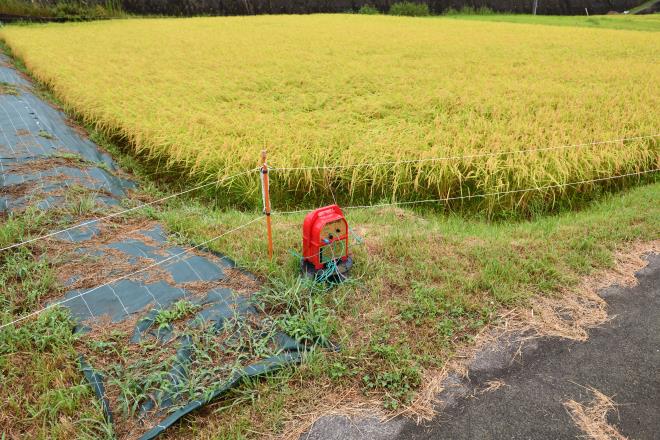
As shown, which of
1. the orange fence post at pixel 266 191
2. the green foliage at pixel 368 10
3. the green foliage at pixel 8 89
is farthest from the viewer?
the green foliage at pixel 368 10

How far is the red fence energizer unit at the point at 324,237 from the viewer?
6.58 ft

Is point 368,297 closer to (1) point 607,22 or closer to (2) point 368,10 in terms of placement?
(1) point 607,22

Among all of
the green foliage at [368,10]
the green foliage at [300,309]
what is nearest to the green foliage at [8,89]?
the green foliage at [300,309]

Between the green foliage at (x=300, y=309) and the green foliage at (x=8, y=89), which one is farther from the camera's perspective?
the green foliage at (x=8, y=89)

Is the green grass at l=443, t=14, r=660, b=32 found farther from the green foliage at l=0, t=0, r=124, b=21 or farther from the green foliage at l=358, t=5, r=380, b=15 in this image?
the green foliage at l=0, t=0, r=124, b=21

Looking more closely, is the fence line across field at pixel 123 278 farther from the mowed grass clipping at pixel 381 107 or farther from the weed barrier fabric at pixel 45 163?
the weed barrier fabric at pixel 45 163

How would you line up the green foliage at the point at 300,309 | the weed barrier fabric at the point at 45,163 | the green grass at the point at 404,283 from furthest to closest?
the weed barrier fabric at the point at 45,163 < the green foliage at the point at 300,309 < the green grass at the point at 404,283

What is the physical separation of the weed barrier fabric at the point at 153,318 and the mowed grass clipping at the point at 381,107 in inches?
38.4

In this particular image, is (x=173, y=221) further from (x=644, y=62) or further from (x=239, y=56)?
(x=644, y=62)

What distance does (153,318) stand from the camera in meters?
1.86

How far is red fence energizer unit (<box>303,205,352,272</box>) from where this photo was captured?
2006mm

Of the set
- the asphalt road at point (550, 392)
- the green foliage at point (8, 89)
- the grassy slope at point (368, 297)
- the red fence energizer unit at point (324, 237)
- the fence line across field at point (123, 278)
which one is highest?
the green foliage at point (8, 89)

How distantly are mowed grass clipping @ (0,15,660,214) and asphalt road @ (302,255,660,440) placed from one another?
1349 millimetres

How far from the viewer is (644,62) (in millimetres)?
6117
